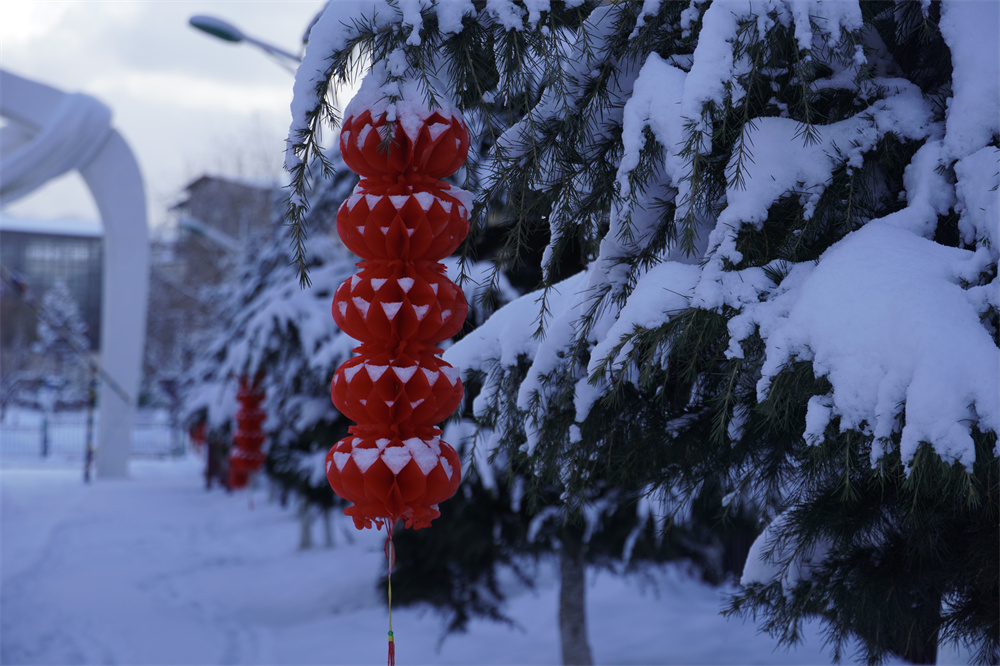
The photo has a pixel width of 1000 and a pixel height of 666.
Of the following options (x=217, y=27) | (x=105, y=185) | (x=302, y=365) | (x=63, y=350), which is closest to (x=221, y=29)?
(x=217, y=27)

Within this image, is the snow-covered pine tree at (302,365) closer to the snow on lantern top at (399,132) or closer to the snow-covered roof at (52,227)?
the snow on lantern top at (399,132)

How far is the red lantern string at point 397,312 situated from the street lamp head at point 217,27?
301 inches

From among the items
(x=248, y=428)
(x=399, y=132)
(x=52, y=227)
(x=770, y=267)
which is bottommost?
(x=248, y=428)

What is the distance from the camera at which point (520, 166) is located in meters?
2.78

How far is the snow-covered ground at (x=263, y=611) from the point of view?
7.88 m

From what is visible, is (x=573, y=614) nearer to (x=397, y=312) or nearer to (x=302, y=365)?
(x=302, y=365)

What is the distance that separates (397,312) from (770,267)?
110cm

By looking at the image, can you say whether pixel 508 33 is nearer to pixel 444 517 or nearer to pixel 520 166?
pixel 520 166

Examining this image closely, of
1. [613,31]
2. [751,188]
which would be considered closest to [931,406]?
Answer: [751,188]

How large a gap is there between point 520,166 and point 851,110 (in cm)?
108

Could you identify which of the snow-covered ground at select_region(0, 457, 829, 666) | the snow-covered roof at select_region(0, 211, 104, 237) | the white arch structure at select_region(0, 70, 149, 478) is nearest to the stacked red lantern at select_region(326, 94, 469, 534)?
the snow-covered ground at select_region(0, 457, 829, 666)

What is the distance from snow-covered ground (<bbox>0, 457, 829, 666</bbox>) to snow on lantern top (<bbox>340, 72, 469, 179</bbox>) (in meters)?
4.99

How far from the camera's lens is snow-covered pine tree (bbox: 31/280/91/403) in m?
44.8

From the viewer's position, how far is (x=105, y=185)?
1762 cm
